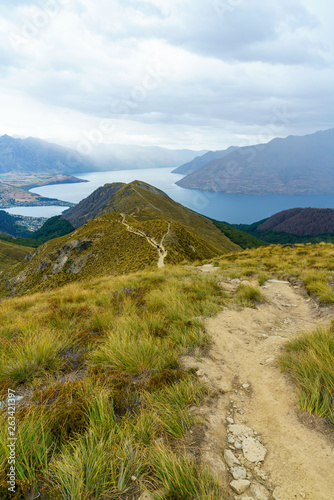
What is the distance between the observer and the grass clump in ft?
8.97

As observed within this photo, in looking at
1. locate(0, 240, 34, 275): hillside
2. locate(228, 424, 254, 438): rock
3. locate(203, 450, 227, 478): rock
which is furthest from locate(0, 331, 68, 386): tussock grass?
locate(0, 240, 34, 275): hillside

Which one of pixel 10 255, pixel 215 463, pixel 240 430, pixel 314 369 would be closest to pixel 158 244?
pixel 314 369

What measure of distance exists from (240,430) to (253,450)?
301mm

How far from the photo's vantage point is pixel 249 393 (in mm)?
3348

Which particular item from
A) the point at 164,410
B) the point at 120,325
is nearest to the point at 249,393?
the point at 164,410

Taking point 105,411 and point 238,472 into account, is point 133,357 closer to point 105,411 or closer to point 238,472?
point 105,411

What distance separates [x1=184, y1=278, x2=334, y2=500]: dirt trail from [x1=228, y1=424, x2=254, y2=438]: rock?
3 cm

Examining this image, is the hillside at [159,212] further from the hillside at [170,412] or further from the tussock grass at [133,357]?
the tussock grass at [133,357]

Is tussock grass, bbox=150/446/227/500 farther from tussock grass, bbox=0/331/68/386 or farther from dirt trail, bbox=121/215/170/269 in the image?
dirt trail, bbox=121/215/170/269

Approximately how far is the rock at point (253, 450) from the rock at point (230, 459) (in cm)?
13

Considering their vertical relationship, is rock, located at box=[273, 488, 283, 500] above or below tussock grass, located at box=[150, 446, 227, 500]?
below

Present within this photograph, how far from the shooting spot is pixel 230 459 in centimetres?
228

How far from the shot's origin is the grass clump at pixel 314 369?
108 inches

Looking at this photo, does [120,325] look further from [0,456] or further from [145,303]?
[0,456]
